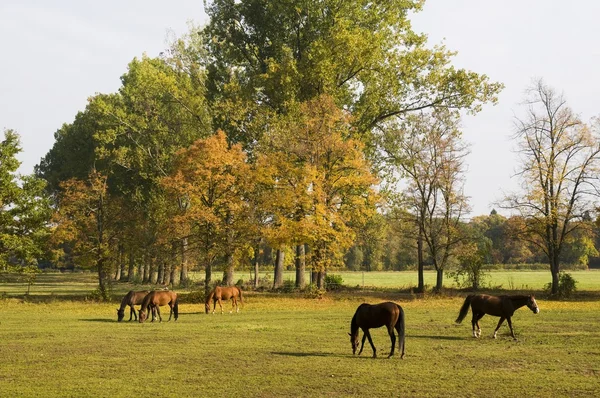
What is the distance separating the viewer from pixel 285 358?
1599cm

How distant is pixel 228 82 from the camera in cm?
4769

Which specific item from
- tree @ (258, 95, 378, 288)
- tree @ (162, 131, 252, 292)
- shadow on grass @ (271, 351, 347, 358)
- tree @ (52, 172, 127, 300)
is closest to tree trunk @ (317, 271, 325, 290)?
tree @ (258, 95, 378, 288)

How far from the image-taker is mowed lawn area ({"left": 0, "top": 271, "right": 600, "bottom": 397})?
12.3 metres

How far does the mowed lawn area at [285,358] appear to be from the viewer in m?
12.3

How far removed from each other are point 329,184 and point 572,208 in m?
18.8

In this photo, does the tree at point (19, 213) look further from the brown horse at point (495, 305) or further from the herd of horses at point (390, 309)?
the brown horse at point (495, 305)

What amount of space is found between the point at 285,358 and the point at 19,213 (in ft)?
102

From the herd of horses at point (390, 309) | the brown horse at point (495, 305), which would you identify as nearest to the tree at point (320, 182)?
the herd of horses at point (390, 309)

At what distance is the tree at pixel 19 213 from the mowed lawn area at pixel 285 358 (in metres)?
12.4

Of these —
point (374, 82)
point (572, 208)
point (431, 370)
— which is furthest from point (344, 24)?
point (431, 370)

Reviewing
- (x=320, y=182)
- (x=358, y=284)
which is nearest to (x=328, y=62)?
(x=320, y=182)

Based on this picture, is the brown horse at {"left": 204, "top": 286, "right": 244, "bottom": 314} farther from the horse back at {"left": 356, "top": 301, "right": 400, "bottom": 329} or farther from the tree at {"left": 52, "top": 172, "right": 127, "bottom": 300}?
the tree at {"left": 52, "top": 172, "right": 127, "bottom": 300}

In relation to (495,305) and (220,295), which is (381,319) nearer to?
(495,305)

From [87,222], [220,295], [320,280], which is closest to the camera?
[220,295]
